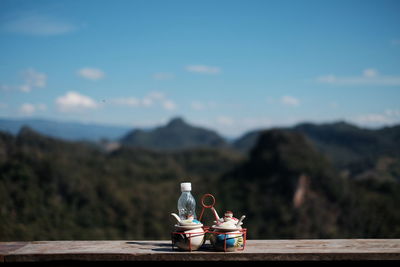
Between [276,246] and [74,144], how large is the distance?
3789 centimetres

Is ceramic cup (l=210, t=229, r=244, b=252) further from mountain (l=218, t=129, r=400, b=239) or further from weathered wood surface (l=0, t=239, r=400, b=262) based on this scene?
mountain (l=218, t=129, r=400, b=239)

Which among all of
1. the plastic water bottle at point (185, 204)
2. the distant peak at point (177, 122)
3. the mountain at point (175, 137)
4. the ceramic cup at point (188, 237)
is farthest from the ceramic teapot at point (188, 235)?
the distant peak at point (177, 122)

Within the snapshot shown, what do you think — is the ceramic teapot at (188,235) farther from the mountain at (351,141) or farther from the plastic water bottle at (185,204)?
the mountain at (351,141)

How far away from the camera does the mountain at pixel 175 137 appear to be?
82938mm

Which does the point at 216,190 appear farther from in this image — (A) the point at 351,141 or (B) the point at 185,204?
(B) the point at 185,204

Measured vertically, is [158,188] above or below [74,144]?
below

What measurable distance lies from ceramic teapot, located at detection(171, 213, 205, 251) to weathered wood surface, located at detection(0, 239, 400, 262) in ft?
0.18

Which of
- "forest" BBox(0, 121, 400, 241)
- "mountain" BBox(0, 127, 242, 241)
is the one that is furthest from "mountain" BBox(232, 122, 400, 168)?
"mountain" BBox(0, 127, 242, 241)

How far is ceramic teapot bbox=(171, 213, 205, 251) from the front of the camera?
10.3ft

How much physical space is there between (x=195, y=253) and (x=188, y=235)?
0.12 metres

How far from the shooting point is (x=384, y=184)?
29.6 m

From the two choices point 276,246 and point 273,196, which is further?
point 273,196

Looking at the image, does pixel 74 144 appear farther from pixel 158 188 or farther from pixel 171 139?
pixel 171 139
